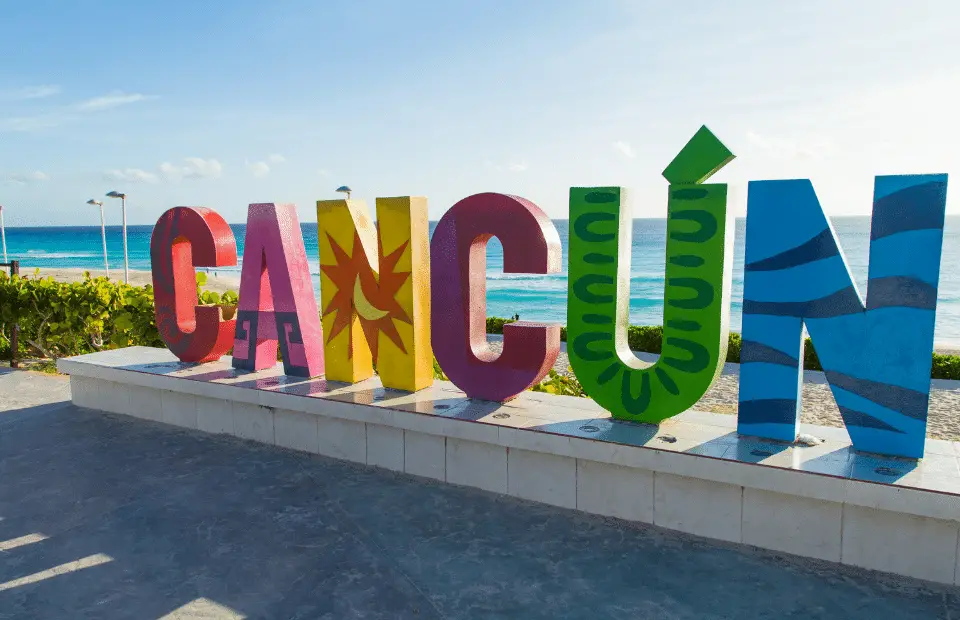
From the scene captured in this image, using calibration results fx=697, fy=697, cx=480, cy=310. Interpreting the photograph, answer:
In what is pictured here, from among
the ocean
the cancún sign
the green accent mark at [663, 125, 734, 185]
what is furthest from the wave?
the green accent mark at [663, 125, 734, 185]

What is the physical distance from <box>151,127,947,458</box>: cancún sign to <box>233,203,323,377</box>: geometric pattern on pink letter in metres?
0.03

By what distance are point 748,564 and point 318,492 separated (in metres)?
4.10

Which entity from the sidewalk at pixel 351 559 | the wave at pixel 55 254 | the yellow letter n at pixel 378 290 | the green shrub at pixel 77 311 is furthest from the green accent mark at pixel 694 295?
the wave at pixel 55 254

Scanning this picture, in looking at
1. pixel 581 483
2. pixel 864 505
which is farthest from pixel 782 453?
pixel 581 483

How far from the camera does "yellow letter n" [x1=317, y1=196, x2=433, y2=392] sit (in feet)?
25.6

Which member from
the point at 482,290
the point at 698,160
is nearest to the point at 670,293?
the point at 698,160

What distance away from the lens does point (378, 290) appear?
26.3ft

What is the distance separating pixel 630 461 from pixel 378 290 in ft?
11.4

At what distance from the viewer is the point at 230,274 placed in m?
64.1

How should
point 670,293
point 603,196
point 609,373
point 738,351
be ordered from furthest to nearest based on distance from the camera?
point 738,351, point 609,373, point 603,196, point 670,293

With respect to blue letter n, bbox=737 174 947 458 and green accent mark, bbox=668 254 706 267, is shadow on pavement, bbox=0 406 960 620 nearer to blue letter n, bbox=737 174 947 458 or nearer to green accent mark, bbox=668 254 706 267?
blue letter n, bbox=737 174 947 458

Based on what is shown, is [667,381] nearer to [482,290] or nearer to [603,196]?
[603,196]

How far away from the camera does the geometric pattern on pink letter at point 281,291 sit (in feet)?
28.6

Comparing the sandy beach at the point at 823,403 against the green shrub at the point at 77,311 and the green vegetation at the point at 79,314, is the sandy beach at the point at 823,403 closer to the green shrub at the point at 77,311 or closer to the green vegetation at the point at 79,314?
the green vegetation at the point at 79,314
